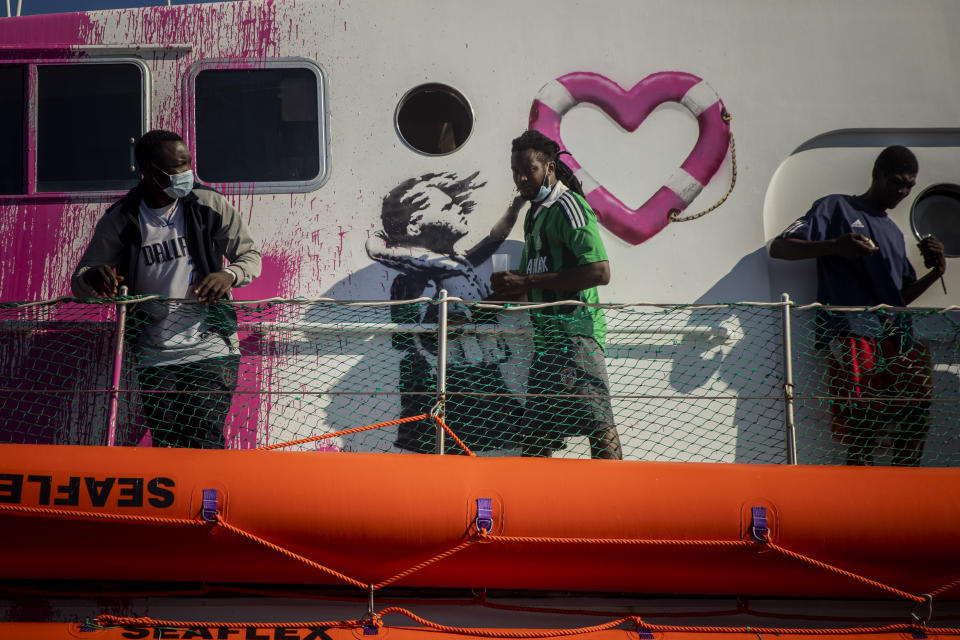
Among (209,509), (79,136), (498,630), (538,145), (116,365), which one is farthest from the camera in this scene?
(79,136)

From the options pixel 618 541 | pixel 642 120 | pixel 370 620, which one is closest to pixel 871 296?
pixel 642 120

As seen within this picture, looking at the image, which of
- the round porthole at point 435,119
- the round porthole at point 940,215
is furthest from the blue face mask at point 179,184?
the round porthole at point 940,215

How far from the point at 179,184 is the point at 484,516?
1.69 meters

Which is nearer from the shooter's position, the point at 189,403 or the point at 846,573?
the point at 846,573

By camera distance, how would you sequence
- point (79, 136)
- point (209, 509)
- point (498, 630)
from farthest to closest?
point (79, 136) → point (498, 630) → point (209, 509)

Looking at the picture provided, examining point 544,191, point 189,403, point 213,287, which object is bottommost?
point 189,403

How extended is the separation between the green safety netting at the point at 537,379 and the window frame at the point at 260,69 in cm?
57

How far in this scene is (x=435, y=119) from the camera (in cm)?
372

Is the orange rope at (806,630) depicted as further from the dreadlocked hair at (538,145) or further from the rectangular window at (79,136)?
the rectangular window at (79,136)

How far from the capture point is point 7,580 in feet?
8.95

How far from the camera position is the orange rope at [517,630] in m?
2.59

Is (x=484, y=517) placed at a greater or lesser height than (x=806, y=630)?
greater

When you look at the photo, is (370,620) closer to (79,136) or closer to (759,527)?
(759,527)

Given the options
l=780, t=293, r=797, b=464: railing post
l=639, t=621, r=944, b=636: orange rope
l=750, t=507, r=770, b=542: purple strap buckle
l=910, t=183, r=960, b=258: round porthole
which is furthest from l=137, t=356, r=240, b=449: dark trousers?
l=910, t=183, r=960, b=258: round porthole
